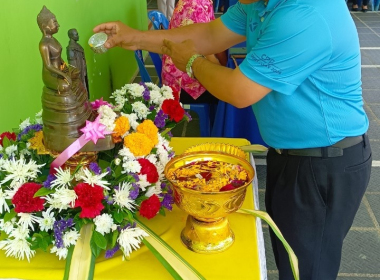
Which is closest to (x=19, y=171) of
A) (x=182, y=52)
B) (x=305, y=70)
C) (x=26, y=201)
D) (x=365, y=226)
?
(x=26, y=201)

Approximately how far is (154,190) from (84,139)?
0.23m

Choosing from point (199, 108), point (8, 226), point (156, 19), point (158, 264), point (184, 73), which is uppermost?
point (8, 226)

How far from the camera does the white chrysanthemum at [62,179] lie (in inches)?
38.9

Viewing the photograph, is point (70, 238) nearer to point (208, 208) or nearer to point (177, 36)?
point (208, 208)

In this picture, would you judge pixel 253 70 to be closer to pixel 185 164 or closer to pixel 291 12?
pixel 291 12

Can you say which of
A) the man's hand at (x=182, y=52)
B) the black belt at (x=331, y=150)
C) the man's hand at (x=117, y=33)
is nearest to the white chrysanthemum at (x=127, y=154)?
the man's hand at (x=182, y=52)

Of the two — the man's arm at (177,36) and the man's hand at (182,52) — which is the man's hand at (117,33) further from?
the man's hand at (182,52)

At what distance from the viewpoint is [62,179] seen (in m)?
0.99

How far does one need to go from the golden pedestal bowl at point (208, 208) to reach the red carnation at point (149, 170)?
4cm

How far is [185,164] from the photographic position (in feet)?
3.72

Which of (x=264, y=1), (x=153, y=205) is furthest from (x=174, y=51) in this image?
(x=153, y=205)

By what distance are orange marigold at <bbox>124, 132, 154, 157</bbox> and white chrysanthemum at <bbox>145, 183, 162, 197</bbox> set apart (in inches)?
3.5

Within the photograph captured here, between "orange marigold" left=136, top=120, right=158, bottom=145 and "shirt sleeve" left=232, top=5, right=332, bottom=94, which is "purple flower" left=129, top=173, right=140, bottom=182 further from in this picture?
"shirt sleeve" left=232, top=5, right=332, bottom=94

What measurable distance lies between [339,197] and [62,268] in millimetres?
871
